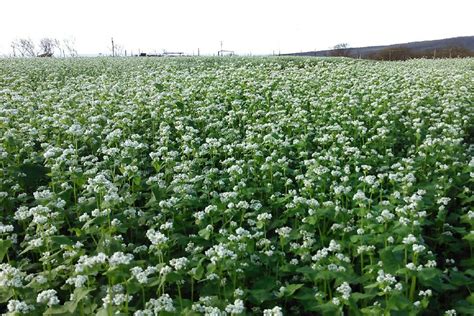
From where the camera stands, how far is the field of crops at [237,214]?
328 cm

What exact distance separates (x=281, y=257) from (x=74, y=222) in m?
2.14

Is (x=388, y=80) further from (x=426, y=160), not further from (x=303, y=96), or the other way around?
(x=426, y=160)

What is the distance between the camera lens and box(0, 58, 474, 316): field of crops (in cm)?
328

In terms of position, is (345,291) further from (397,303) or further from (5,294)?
(5,294)

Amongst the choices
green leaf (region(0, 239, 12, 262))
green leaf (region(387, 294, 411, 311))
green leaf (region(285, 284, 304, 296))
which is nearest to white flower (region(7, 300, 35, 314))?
green leaf (region(0, 239, 12, 262))

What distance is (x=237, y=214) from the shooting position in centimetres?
452

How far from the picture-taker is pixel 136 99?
8.59 m

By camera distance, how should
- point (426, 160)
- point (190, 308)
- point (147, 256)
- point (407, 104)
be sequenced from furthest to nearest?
point (407, 104), point (426, 160), point (147, 256), point (190, 308)

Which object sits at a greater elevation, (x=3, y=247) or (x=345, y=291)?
(x=3, y=247)

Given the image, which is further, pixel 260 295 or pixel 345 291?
pixel 260 295

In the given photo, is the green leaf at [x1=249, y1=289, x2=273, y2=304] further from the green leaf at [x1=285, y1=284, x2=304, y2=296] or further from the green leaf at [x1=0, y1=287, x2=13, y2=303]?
the green leaf at [x1=0, y1=287, x2=13, y2=303]

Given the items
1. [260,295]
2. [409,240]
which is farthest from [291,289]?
[409,240]

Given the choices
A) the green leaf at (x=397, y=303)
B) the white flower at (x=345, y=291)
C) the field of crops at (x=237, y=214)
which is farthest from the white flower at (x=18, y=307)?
the green leaf at (x=397, y=303)

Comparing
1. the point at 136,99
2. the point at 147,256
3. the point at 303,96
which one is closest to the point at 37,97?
the point at 136,99
